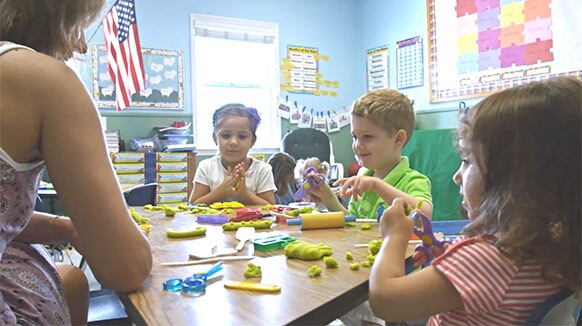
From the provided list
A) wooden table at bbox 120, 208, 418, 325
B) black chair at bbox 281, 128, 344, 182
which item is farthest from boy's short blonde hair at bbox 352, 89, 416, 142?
black chair at bbox 281, 128, 344, 182

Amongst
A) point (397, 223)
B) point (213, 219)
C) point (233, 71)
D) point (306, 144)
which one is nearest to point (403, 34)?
point (306, 144)

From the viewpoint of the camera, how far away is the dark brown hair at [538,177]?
684 mm

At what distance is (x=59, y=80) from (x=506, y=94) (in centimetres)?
70

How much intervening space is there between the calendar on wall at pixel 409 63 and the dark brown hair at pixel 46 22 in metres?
4.62

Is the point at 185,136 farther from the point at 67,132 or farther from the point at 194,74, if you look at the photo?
the point at 67,132

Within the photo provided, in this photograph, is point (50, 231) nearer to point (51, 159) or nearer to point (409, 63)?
point (51, 159)

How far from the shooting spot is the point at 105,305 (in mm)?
1416

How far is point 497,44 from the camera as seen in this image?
4.24 metres

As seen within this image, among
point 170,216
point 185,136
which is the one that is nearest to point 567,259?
point 170,216

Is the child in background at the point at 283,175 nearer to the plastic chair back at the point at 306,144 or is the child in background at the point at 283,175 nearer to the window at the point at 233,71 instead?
the plastic chair back at the point at 306,144

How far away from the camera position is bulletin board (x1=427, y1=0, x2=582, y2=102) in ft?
12.4

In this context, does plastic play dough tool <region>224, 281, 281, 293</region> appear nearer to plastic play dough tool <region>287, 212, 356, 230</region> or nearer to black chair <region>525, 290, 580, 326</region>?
black chair <region>525, 290, 580, 326</region>

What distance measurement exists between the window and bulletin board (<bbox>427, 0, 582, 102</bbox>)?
180 centimetres

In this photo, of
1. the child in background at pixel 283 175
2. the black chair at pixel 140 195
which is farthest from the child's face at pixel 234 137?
the black chair at pixel 140 195
